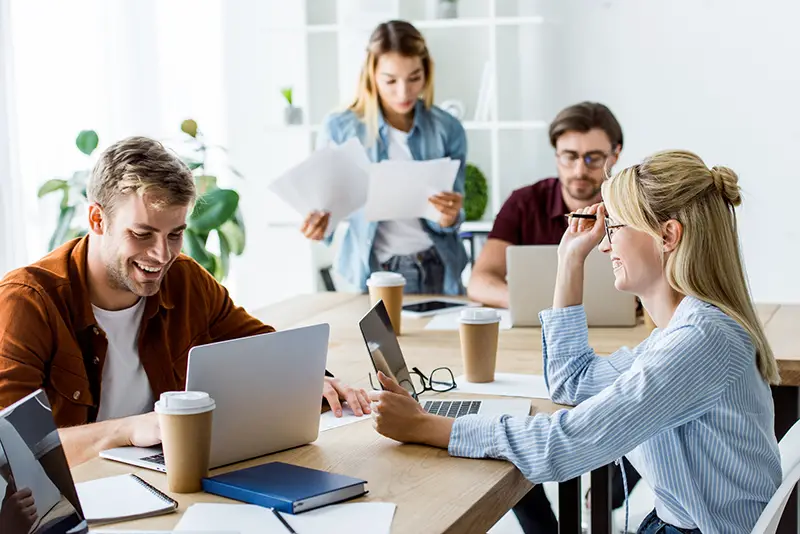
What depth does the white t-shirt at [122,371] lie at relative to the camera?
182cm

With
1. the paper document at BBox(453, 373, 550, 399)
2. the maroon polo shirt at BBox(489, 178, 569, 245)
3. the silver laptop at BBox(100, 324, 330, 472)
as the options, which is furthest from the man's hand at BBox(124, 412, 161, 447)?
the maroon polo shirt at BBox(489, 178, 569, 245)

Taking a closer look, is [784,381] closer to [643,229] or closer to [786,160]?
[643,229]

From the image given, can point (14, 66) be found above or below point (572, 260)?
above

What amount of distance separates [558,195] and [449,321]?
25.9 inches

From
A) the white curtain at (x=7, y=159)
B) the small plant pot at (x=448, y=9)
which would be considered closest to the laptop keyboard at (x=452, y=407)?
the white curtain at (x=7, y=159)

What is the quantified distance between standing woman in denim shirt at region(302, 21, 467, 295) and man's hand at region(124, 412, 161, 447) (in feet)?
5.85

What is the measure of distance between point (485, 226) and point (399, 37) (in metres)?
1.37

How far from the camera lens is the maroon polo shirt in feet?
10.0

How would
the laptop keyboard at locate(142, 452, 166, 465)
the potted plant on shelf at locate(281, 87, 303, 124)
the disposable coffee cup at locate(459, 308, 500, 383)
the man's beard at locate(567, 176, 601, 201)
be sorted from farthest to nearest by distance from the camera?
the potted plant on shelf at locate(281, 87, 303, 124) → the man's beard at locate(567, 176, 601, 201) → the disposable coffee cup at locate(459, 308, 500, 383) → the laptop keyboard at locate(142, 452, 166, 465)

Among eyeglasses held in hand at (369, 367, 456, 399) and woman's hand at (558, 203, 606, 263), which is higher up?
woman's hand at (558, 203, 606, 263)

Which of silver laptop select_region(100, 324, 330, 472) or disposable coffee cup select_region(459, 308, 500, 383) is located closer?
silver laptop select_region(100, 324, 330, 472)

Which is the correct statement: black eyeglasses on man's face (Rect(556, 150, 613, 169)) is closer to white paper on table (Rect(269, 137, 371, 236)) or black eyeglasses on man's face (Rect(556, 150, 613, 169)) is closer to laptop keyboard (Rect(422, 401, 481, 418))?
white paper on table (Rect(269, 137, 371, 236))

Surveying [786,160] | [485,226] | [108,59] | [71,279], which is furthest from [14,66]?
[786,160]

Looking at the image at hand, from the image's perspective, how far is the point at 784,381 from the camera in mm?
2082
